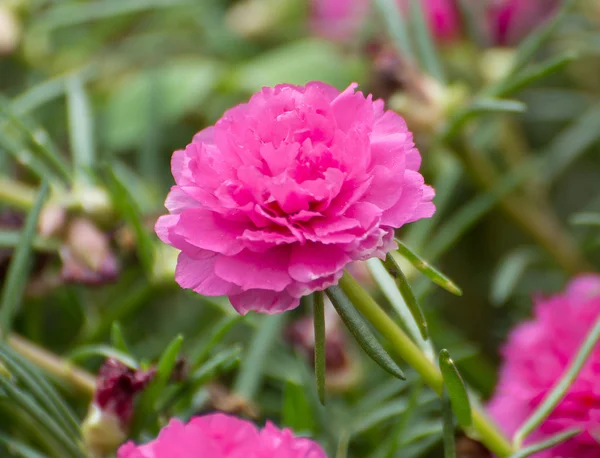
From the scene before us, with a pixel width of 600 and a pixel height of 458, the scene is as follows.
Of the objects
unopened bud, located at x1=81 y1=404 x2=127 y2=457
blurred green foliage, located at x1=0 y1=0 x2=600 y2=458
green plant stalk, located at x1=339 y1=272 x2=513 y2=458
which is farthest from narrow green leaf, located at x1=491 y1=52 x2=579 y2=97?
unopened bud, located at x1=81 y1=404 x2=127 y2=457

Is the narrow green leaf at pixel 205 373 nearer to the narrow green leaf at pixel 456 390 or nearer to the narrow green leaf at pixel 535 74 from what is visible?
the narrow green leaf at pixel 456 390

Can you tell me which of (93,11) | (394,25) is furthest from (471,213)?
(93,11)

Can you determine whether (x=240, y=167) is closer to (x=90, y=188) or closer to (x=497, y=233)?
(x=90, y=188)

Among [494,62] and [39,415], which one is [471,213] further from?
[39,415]

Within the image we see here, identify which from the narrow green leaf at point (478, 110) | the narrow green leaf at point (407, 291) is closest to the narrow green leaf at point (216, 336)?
the narrow green leaf at point (407, 291)

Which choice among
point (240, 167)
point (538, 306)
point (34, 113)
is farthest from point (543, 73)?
point (34, 113)

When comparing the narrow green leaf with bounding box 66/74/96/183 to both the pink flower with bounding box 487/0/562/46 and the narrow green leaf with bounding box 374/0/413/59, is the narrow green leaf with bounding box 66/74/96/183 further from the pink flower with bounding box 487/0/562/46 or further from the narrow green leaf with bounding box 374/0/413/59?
the pink flower with bounding box 487/0/562/46

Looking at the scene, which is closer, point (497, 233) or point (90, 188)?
point (90, 188)
